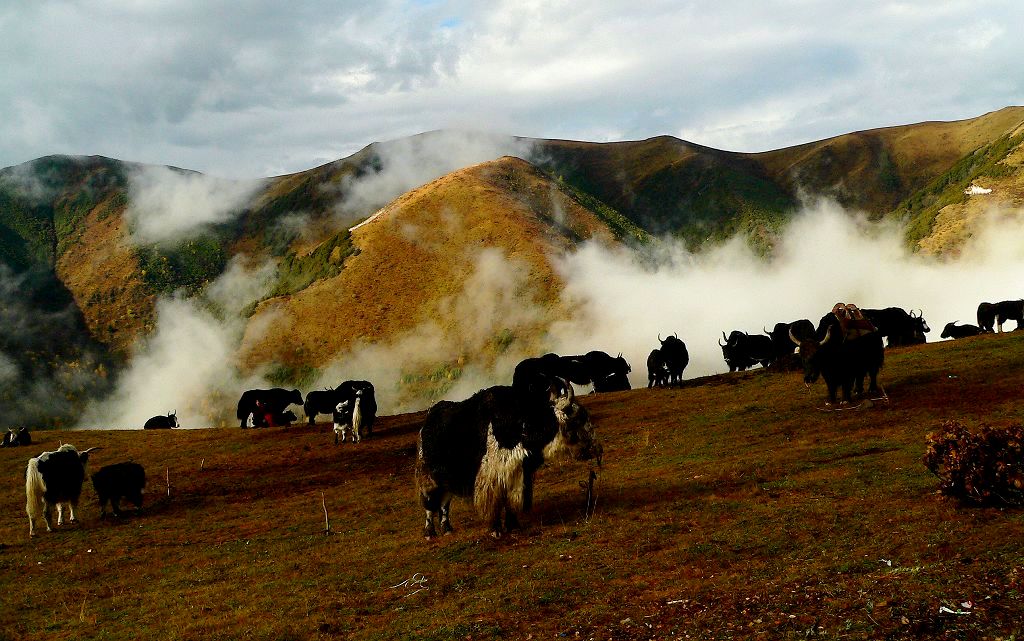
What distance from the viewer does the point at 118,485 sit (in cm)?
2428

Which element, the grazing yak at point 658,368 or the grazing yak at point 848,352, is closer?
the grazing yak at point 848,352

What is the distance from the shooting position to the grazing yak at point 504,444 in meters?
13.8

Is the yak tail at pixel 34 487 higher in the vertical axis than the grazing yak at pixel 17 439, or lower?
lower

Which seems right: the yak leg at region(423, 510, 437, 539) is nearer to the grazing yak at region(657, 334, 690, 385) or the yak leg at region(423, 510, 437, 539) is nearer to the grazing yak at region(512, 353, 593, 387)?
the grazing yak at region(512, 353, 593, 387)

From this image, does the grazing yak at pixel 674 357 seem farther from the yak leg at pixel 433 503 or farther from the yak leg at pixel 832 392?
the yak leg at pixel 433 503

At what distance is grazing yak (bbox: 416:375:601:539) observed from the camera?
1376 centimetres

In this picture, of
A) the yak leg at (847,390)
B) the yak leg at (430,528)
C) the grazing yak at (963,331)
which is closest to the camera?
the yak leg at (430,528)

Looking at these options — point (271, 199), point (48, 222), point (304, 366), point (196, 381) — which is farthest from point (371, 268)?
point (48, 222)

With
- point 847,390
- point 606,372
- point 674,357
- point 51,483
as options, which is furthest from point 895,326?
point 51,483

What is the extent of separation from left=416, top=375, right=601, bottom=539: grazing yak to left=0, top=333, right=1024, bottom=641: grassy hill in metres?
0.84

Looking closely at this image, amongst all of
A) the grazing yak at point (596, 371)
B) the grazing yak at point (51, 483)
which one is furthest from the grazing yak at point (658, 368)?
the grazing yak at point (51, 483)

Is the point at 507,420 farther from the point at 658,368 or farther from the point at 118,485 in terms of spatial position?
the point at 658,368

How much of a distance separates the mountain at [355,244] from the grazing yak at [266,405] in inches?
2335

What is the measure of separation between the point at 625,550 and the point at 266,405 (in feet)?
128
